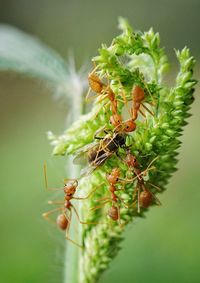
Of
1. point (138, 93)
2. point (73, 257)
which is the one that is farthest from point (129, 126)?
point (73, 257)

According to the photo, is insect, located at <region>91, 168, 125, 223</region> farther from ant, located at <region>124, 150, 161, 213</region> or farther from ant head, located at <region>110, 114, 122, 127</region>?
ant head, located at <region>110, 114, 122, 127</region>

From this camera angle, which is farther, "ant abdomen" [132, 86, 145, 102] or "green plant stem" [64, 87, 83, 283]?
"green plant stem" [64, 87, 83, 283]

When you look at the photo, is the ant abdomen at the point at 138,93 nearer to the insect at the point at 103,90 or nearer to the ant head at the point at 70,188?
the insect at the point at 103,90

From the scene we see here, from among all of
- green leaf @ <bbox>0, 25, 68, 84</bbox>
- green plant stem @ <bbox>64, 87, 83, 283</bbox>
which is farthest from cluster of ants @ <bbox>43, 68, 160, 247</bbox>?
green leaf @ <bbox>0, 25, 68, 84</bbox>

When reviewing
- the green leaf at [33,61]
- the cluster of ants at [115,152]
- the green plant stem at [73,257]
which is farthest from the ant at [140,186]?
the green leaf at [33,61]

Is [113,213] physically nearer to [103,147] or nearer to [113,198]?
[113,198]

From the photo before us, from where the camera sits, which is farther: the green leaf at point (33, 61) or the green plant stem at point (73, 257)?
the green leaf at point (33, 61)

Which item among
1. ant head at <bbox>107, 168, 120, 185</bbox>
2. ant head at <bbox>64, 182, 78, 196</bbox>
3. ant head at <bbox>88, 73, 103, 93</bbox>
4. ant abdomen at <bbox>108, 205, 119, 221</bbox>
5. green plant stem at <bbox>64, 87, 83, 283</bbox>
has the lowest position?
green plant stem at <bbox>64, 87, 83, 283</bbox>

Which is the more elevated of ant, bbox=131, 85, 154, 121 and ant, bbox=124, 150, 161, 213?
ant, bbox=131, 85, 154, 121
